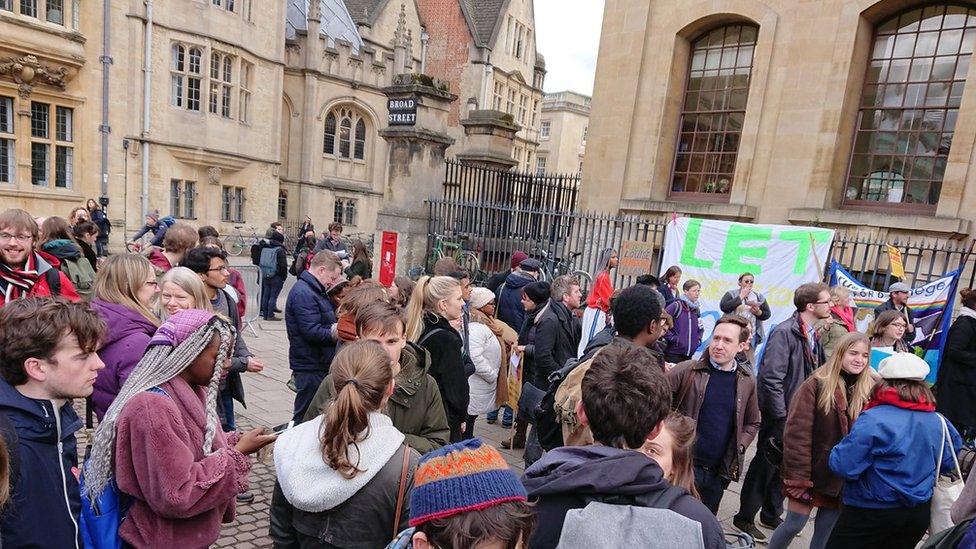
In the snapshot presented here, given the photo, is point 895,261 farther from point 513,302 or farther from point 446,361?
point 446,361

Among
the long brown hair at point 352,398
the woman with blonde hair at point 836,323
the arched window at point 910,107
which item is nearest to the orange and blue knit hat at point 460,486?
the long brown hair at point 352,398

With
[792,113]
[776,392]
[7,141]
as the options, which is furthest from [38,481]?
[7,141]

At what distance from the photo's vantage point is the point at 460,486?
4.64 ft

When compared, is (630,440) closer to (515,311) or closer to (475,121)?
(515,311)

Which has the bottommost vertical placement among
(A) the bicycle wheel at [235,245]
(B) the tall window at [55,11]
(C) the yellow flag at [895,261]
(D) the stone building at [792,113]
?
(A) the bicycle wheel at [235,245]

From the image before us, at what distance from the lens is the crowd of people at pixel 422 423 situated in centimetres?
161

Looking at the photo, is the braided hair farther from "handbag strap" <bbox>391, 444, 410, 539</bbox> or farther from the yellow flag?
the yellow flag

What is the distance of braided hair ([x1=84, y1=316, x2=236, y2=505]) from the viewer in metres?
2.12

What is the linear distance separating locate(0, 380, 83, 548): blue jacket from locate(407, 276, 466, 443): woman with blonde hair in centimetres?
195

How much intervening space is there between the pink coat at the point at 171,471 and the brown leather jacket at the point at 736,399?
2.78 metres

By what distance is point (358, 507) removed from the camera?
2004mm

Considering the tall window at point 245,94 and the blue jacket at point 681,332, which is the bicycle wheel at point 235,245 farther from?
the blue jacket at point 681,332

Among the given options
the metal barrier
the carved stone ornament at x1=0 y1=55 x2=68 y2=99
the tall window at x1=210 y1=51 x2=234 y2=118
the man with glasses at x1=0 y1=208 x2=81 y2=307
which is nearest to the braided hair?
the man with glasses at x1=0 y1=208 x2=81 y2=307

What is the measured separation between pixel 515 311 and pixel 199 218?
2010 centimetres
